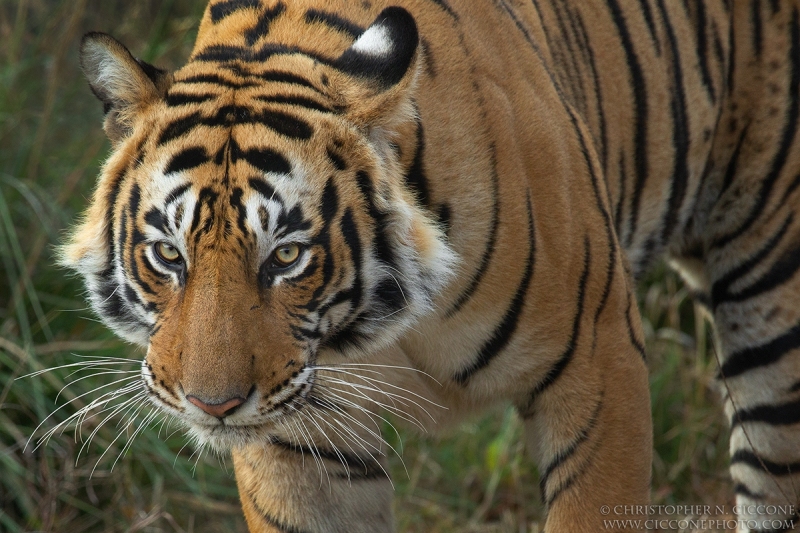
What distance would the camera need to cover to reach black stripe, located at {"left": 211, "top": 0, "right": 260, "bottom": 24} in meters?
2.31

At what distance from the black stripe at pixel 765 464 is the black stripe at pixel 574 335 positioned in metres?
0.96

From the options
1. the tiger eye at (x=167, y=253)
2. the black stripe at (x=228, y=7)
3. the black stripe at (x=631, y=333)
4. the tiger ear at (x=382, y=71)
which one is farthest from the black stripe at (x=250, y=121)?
the black stripe at (x=631, y=333)

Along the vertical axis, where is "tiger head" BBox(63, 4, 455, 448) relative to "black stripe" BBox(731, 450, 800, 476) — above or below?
above

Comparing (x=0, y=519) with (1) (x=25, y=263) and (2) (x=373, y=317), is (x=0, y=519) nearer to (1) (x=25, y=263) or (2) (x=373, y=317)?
(1) (x=25, y=263)

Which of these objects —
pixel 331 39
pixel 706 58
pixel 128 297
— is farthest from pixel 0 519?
pixel 706 58

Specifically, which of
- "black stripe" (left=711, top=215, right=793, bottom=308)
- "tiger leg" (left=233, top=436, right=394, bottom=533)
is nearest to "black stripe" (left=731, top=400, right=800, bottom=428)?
"black stripe" (left=711, top=215, right=793, bottom=308)

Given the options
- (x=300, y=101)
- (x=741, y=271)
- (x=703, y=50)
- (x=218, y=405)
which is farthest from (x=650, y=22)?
(x=218, y=405)

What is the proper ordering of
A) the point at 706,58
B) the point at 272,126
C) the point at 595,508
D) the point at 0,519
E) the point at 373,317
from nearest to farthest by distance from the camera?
the point at 272,126 → the point at 373,317 → the point at 595,508 → the point at 706,58 → the point at 0,519

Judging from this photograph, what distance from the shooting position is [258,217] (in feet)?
6.23

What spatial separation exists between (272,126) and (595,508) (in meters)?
1.19

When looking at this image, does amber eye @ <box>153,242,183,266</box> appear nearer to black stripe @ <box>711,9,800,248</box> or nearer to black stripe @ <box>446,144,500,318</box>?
black stripe @ <box>446,144,500,318</box>

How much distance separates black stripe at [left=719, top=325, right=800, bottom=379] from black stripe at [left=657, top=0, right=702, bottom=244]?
1.53 feet

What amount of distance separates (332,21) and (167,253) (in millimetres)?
669

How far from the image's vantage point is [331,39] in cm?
223
